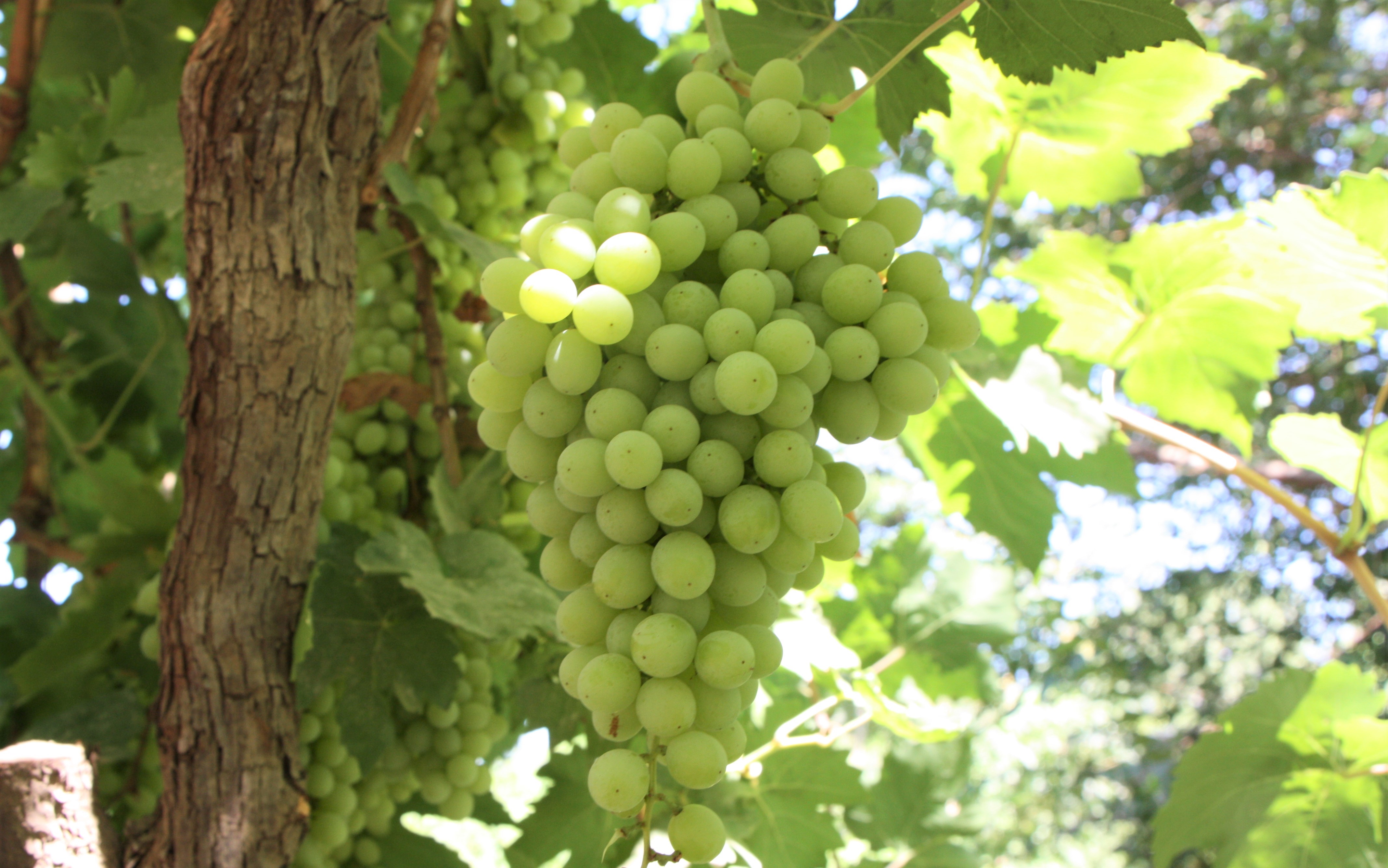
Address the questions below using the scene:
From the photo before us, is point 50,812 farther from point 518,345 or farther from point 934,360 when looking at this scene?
point 934,360

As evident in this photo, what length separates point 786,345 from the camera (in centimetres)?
44

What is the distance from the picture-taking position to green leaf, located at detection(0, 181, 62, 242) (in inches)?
37.9

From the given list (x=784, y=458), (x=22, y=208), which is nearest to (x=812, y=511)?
(x=784, y=458)

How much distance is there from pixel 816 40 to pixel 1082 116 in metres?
0.53

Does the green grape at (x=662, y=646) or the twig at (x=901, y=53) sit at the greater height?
the twig at (x=901, y=53)

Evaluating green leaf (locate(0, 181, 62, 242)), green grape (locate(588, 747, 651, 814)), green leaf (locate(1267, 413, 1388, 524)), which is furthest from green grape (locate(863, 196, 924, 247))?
green leaf (locate(0, 181, 62, 242))

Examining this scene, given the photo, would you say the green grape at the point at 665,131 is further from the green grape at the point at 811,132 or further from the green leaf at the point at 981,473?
the green leaf at the point at 981,473

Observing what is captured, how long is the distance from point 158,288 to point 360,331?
36 centimetres

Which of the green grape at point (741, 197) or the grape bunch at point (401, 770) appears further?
the grape bunch at point (401, 770)

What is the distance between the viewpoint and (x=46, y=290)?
52.6 inches

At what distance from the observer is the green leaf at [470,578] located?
0.69 m

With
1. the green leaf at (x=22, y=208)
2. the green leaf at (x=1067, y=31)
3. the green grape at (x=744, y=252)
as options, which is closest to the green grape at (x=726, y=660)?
the green grape at (x=744, y=252)

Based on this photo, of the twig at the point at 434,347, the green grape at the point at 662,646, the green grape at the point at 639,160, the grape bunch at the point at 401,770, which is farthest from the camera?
the twig at the point at 434,347

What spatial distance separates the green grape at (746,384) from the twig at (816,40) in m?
0.33
